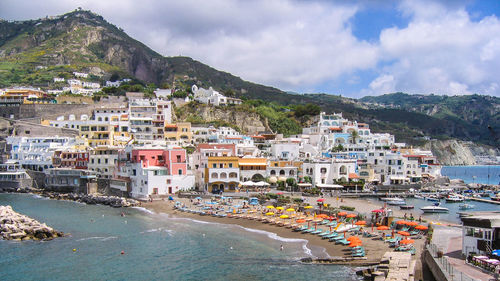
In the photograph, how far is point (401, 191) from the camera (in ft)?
213

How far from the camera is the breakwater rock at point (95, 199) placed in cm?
5056

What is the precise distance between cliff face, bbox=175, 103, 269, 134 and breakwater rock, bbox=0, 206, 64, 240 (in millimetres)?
53390

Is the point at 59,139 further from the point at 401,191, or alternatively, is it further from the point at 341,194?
the point at 401,191

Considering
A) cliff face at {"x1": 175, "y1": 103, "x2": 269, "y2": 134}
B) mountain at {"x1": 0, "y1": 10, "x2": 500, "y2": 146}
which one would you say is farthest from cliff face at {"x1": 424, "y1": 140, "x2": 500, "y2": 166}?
cliff face at {"x1": 175, "y1": 103, "x2": 269, "y2": 134}

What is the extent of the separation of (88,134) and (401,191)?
52.3 m

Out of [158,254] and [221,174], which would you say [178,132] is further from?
[158,254]

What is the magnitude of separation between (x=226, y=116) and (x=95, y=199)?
137ft

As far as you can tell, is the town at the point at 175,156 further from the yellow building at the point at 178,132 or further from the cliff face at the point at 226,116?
the cliff face at the point at 226,116

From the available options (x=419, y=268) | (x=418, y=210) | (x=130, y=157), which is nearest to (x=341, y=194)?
(x=418, y=210)

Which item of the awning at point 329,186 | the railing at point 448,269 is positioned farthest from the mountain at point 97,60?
the railing at point 448,269

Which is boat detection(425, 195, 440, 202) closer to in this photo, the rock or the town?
the town

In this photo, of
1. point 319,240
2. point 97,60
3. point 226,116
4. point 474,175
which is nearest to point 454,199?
point 319,240

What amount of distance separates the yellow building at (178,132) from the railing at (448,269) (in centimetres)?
5574

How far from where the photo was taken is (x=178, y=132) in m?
75.6
